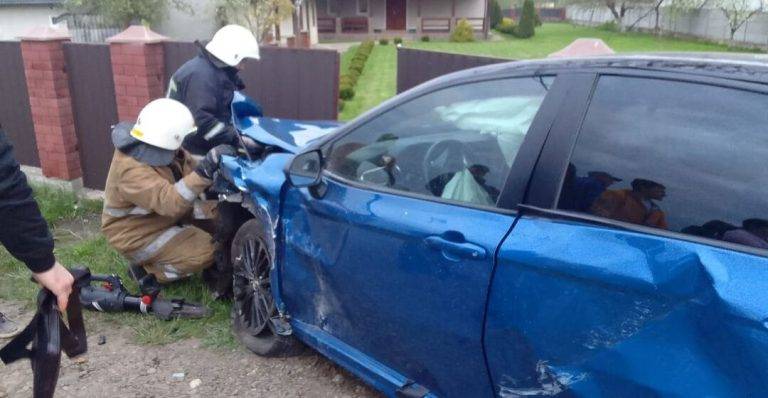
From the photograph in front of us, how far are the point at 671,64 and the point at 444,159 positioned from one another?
90cm

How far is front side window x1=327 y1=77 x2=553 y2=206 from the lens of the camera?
230 cm

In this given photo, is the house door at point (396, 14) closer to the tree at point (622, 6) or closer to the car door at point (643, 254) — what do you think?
the tree at point (622, 6)

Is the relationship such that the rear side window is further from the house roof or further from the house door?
the house door

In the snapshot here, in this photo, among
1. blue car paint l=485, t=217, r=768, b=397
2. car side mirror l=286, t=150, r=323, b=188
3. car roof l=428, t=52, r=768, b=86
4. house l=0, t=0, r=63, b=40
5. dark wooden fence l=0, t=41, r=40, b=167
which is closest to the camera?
blue car paint l=485, t=217, r=768, b=397

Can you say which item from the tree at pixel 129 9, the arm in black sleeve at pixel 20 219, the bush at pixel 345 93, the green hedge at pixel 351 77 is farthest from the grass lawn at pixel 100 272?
the tree at pixel 129 9

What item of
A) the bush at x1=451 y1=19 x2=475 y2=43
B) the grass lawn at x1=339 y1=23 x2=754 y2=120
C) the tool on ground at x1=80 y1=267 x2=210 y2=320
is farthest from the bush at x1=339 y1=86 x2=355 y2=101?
the bush at x1=451 y1=19 x2=475 y2=43

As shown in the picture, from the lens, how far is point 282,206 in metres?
3.14

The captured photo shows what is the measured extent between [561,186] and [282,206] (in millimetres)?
1484

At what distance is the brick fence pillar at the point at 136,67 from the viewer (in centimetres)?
598

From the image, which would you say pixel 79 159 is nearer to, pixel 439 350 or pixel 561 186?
pixel 439 350

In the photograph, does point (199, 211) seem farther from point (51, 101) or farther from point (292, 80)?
point (51, 101)

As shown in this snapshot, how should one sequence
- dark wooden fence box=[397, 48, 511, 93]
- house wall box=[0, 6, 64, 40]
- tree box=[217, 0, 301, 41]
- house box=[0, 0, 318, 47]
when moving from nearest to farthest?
dark wooden fence box=[397, 48, 511, 93], tree box=[217, 0, 301, 41], house box=[0, 0, 318, 47], house wall box=[0, 6, 64, 40]

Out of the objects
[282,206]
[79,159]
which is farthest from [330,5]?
[282,206]

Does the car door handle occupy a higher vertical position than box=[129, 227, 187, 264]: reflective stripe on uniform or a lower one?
higher
